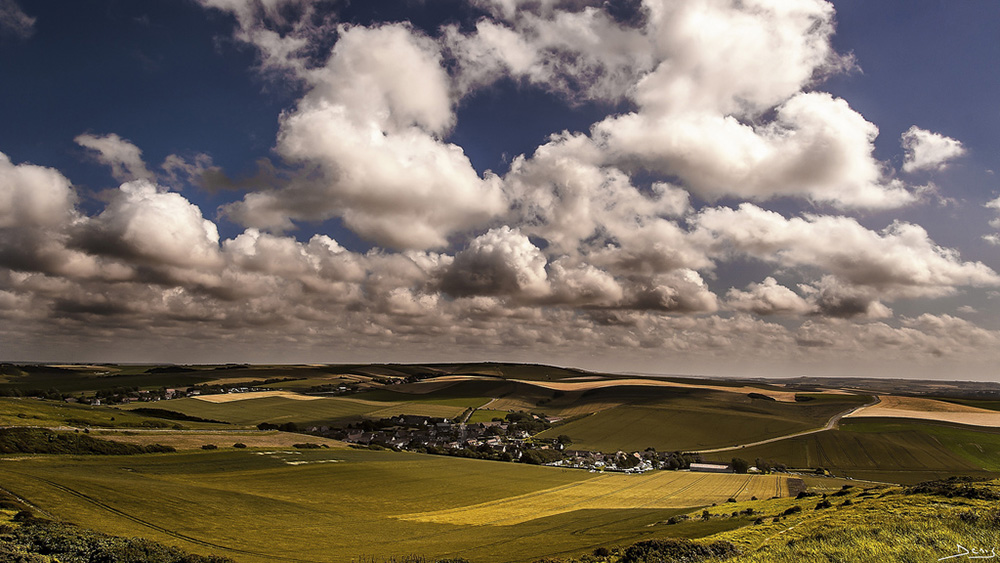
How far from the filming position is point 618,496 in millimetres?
75812

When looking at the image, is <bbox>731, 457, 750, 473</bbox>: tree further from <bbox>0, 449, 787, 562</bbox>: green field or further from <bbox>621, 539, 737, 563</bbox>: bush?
<bbox>621, 539, 737, 563</bbox>: bush

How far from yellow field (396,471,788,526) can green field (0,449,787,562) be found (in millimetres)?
269

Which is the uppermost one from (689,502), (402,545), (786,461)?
(402,545)

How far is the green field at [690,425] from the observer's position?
15038 cm

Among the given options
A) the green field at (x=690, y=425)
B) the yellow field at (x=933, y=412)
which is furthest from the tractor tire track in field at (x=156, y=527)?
the yellow field at (x=933, y=412)

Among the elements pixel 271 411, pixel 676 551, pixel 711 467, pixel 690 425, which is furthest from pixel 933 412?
pixel 271 411

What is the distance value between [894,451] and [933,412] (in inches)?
2405

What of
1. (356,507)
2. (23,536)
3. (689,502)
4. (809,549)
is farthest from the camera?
(689,502)

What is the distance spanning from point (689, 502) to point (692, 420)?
113 m

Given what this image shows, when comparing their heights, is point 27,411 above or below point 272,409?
above

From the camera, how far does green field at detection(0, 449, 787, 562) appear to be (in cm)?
4028

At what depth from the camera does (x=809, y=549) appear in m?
20.8

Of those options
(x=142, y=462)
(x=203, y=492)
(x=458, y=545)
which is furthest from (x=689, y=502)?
(x=142, y=462)

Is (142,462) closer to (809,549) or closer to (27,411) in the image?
(27,411)
